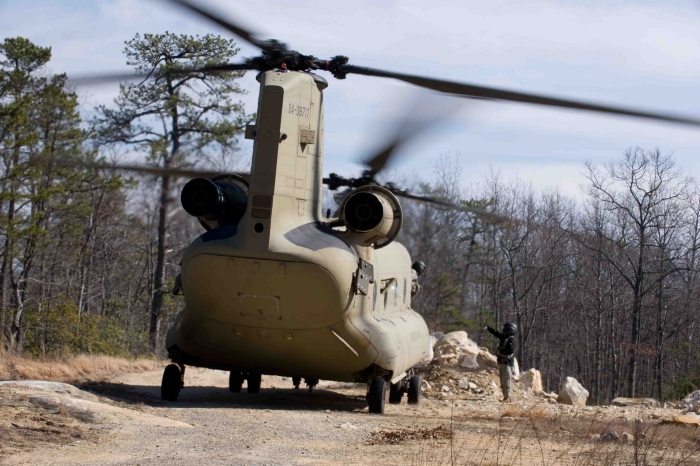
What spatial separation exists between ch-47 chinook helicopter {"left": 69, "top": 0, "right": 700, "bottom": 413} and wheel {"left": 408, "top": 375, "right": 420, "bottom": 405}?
2.40 metres

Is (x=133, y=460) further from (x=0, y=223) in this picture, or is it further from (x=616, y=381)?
(x=616, y=381)

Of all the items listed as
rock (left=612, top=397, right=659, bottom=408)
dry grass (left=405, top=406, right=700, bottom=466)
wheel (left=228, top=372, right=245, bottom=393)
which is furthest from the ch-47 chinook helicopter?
rock (left=612, top=397, right=659, bottom=408)

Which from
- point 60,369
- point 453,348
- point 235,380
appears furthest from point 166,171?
point 453,348

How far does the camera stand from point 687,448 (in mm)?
9312

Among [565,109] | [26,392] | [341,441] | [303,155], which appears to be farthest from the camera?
[303,155]

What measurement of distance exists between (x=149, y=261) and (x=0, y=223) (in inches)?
473

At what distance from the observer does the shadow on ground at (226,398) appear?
11.6 m

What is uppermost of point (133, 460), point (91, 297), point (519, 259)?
point (519, 259)

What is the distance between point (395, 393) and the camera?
1415cm

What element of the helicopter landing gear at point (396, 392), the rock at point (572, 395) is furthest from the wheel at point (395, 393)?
the rock at point (572, 395)

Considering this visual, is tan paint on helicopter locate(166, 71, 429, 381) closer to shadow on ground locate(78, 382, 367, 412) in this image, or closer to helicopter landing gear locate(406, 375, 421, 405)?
shadow on ground locate(78, 382, 367, 412)

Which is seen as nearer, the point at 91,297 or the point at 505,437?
the point at 505,437

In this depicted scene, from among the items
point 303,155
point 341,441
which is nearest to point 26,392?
point 341,441

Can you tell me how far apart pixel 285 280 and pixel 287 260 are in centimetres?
29
